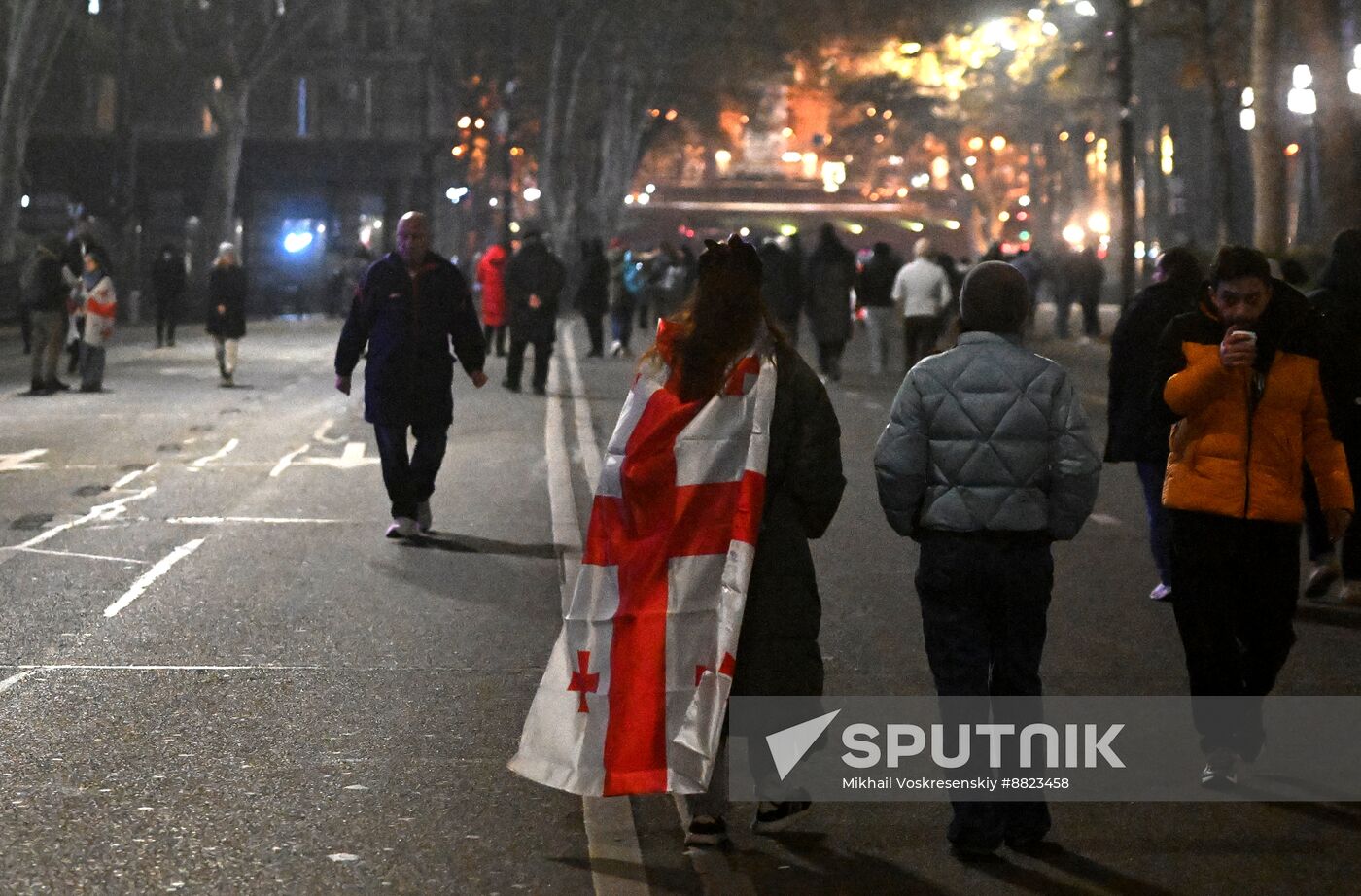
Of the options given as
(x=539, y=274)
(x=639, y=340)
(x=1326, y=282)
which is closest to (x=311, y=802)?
(x=1326, y=282)

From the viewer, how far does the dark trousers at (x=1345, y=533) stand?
10445 mm

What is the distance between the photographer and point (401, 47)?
67125 mm

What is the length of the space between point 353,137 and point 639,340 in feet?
77.0

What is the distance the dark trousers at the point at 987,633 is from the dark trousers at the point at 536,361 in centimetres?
1899

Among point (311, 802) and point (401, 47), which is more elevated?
point (401, 47)

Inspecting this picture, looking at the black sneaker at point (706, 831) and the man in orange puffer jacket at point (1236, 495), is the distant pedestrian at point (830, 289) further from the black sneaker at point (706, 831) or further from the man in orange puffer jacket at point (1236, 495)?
the black sneaker at point (706, 831)

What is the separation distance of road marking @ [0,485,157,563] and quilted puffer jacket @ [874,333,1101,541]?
6.98 m

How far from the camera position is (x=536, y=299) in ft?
81.2

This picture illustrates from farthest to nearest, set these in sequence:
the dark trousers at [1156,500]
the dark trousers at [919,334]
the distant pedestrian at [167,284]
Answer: the distant pedestrian at [167,284]
the dark trousers at [919,334]
the dark trousers at [1156,500]

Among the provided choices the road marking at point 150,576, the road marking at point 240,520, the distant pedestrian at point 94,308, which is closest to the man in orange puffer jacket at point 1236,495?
the road marking at point 150,576

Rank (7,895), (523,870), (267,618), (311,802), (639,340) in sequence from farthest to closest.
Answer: (639,340)
(267,618)
(311,802)
(523,870)
(7,895)

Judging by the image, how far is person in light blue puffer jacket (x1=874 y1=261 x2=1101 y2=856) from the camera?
5922 mm

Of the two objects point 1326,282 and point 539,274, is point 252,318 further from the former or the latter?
point 1326,282

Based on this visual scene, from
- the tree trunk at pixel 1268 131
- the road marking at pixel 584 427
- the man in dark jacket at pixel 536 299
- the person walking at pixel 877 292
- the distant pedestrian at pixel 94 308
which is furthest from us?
the tree trunk at pixel 1268 131
